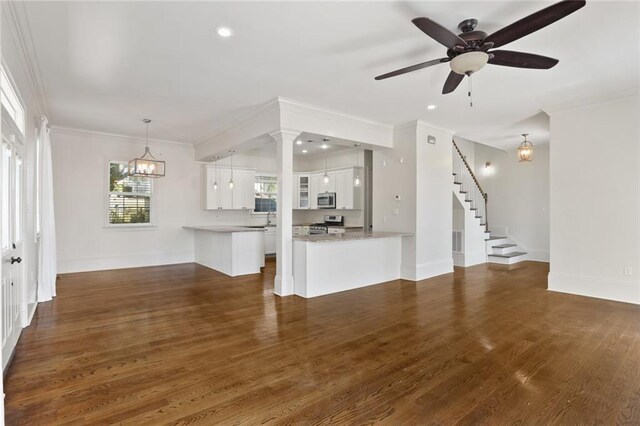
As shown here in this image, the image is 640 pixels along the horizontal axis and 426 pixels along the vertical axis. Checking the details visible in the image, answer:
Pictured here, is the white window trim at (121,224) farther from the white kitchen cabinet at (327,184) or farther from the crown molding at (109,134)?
the white kitchen cabinet at (327,184)

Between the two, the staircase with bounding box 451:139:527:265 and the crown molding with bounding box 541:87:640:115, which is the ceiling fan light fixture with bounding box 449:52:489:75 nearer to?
the crown molding with bounding box 541:87:640:115

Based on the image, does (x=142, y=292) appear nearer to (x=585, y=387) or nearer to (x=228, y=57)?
(x=228, y=57)

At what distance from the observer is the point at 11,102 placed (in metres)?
3.40

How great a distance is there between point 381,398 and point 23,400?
251 cm

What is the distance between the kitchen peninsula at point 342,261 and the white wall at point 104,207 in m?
3.98

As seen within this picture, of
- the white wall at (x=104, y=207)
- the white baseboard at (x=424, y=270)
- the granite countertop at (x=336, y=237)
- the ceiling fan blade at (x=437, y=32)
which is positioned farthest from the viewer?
the white wall at (x=104, y=207)

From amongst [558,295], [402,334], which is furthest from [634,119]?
[402,334]

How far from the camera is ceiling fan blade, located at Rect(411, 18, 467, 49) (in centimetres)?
235

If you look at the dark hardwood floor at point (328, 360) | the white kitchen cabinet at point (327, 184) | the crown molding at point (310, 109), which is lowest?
the dark hardwood floor at point (328, 360)

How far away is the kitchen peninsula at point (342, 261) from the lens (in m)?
5.14

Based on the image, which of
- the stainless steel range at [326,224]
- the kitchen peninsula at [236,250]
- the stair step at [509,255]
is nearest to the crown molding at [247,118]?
the kitchen peninsula at [236,250]

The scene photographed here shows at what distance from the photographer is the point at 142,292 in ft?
17.6

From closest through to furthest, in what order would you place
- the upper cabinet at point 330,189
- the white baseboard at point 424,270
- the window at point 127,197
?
the white baseboard at point 424,270, the window at point 127,197, the upper cabinet at point 330,189

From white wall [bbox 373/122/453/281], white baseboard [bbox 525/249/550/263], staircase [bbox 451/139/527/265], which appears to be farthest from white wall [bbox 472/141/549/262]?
white wall [bbox 373/122/453/281]
